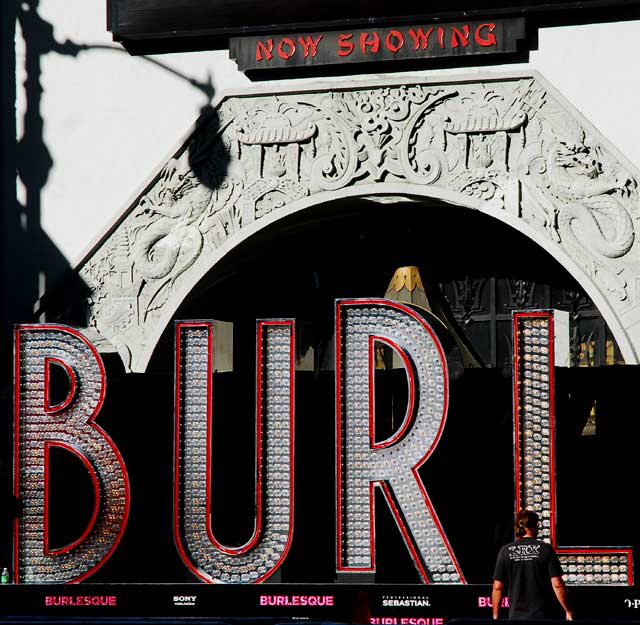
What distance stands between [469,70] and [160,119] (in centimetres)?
333

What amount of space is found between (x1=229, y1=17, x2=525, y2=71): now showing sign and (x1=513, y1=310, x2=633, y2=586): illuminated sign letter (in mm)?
3162

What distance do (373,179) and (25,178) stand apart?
3.92 metres

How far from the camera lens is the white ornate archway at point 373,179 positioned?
1572 centimetres

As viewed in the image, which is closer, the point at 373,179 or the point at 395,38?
the point at 373,179

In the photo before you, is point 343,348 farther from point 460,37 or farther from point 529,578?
point 529,578

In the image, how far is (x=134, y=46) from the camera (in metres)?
17.4

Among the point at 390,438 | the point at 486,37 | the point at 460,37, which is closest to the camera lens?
the point at 390,438

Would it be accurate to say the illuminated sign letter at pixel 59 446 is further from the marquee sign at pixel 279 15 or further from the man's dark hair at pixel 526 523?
the man's dark hair at pixel 526 523

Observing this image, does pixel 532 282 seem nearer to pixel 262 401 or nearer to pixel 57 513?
pixel 262 401

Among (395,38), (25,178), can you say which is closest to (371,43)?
(395,38)

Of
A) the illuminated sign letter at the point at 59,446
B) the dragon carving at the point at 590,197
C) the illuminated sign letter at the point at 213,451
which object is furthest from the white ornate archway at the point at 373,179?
the illuminated sign letter at the point at 213,451

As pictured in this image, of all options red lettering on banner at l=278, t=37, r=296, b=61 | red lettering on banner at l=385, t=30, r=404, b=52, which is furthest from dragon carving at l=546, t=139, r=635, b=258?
red lettering on banner at l=278, t=37, r=296, b=61

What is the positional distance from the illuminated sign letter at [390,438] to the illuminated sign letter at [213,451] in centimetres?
54

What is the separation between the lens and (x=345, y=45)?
16.7 m
